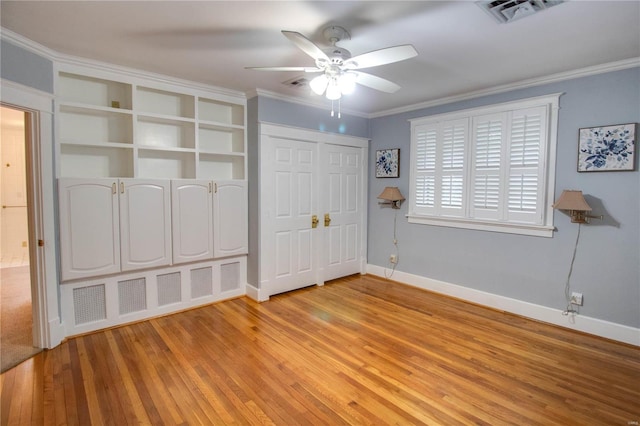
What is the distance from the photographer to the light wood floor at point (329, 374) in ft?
6.60

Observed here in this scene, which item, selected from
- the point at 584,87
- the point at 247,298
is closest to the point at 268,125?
the point at 247,298

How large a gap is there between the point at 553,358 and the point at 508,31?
2.59 metres

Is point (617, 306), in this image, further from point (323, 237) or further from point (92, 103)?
point (92, 103)

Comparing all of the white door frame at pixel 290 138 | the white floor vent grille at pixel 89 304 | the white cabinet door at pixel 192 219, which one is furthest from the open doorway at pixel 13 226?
the white door frame at pixel 290 138

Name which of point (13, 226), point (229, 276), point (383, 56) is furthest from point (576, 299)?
point (13, 226)

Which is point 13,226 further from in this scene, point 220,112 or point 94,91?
point 220,112

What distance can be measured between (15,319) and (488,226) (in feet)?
17.0

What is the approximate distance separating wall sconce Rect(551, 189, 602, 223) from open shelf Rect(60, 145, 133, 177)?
4.18 m

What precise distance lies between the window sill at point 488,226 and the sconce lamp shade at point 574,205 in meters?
0.25

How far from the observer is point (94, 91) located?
3.19 meters

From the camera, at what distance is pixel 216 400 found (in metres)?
2.13

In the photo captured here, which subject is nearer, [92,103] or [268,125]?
[92,103]

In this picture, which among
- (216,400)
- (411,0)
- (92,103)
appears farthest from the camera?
(92,103)

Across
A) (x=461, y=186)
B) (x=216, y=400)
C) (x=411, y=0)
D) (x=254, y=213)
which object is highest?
(x=411, y=0)
